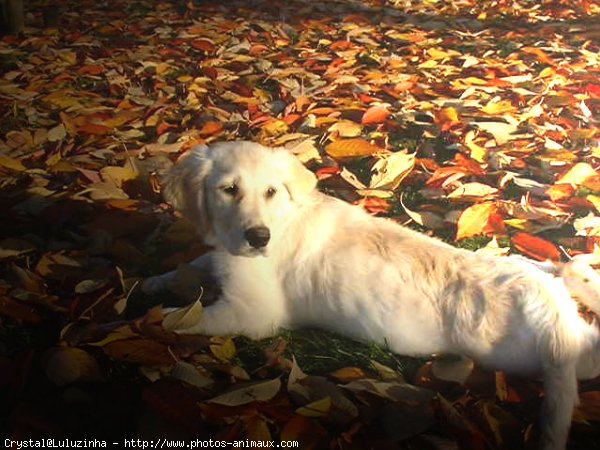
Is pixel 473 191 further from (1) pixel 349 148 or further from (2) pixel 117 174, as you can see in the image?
(2) pixel 117 174

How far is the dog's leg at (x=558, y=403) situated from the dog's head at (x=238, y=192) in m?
0.81

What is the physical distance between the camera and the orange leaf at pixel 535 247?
184 cm

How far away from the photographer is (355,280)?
5.60 ft

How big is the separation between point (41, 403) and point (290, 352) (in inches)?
23.6

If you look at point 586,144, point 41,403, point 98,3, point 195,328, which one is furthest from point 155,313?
point 98,3

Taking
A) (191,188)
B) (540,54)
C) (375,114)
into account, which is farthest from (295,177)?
(540,54)

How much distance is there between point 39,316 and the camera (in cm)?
157

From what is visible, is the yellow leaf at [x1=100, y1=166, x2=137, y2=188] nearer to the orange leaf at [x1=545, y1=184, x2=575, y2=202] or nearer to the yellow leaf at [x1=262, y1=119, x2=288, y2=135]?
the yellow leaf at [x1=262, y1=119, x2=288, y2=135]

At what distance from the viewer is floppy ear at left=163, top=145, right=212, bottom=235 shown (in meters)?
1.82

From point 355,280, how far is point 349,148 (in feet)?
2.42

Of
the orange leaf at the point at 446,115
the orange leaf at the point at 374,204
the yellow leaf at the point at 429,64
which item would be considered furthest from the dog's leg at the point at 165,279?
the yellow leaf at the point at 429,64

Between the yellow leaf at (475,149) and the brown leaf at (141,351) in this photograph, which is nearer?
the brown leaf at (141,351)

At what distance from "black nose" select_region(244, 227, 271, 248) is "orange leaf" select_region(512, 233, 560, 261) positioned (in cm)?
79

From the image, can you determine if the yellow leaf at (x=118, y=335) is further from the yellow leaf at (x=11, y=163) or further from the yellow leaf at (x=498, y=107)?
the yellow leaf at (x=498, y=107)
